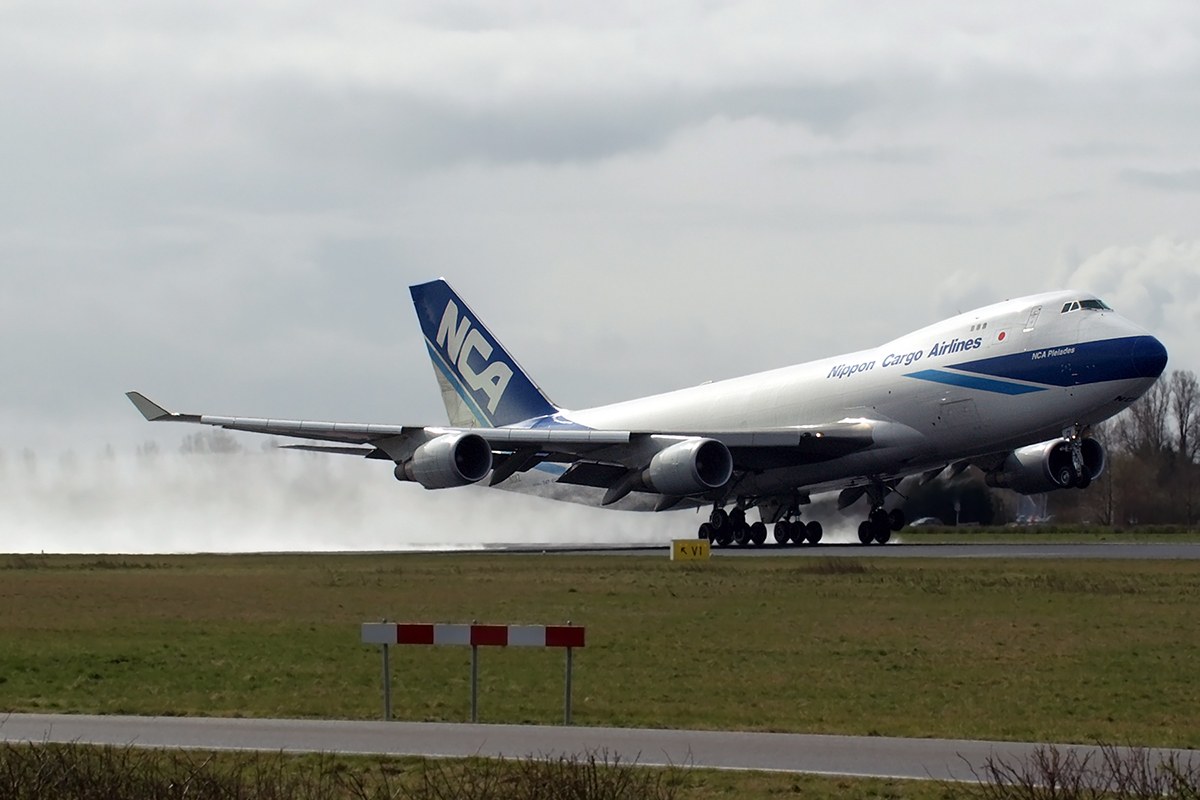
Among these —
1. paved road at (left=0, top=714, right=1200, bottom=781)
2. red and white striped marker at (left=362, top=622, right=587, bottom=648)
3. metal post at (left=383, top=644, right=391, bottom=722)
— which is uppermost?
red and white striped marker at (left=362, top=622, right=587, bottom=648)

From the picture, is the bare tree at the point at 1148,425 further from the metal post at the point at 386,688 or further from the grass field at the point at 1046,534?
the metal post at the point at 386,688

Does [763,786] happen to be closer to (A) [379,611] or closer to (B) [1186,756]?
(B) [1186,756]

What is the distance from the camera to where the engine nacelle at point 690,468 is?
43188mm

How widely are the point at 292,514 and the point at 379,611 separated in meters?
33.9

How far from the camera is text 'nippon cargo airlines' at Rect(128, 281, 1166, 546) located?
132ft

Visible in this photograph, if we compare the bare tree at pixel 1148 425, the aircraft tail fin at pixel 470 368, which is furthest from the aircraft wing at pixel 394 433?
the bare tree at pixel 1148 425

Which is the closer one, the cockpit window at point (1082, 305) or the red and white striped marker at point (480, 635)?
the red and white striped marker at point (480, 635)

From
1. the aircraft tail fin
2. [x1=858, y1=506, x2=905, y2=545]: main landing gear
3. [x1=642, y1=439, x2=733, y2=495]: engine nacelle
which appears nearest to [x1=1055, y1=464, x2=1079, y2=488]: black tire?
[x1=858, y1=506, x2=905, y2=545]: main landing gear

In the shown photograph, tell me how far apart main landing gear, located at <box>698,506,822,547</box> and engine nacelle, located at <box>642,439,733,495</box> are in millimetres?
4181

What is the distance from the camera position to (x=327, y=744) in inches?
492

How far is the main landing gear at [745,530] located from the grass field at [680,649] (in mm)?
15460

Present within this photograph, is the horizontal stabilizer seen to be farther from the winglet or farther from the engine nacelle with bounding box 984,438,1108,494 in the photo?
the engine nacelle with bounding box 984,438,1108,494

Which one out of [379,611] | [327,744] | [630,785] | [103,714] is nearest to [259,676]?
[103,714]

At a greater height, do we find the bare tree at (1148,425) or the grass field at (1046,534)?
the bare tree at (1148,425)
